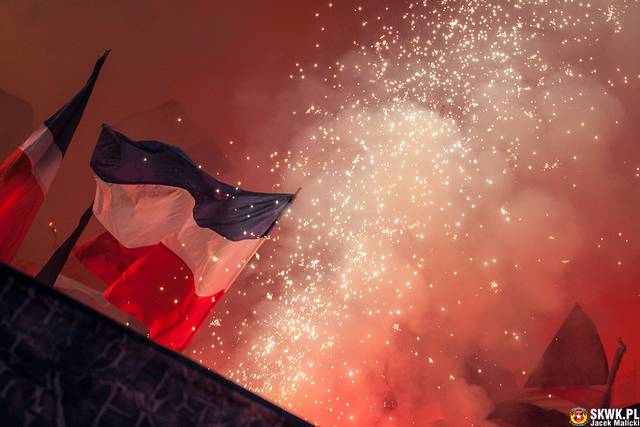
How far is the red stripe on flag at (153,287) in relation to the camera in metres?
4.39

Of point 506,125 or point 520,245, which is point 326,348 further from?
point 506,125

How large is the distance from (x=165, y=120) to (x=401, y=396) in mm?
4959

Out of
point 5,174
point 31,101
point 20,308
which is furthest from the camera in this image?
point 31,101

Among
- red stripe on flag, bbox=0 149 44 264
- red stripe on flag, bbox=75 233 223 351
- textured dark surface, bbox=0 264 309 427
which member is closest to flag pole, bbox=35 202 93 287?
red stripe on flag, bbox=75 233 223 351

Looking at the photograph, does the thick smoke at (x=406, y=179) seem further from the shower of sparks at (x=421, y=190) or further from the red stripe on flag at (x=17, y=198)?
the red stripe on flag at (x=17, y=198)

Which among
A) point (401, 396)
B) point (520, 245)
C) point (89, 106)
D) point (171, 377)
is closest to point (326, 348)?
point (401, 396)

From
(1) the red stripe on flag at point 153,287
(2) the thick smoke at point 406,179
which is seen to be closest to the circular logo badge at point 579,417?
(2) the thick smoke at point 406,179

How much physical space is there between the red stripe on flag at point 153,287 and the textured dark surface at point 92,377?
7.28 ft

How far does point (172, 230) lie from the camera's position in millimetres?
4668

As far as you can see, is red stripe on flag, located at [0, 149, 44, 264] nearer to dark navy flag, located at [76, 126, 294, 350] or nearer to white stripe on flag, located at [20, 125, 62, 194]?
white stripe on flag, located at [20, 125, 62, 194]

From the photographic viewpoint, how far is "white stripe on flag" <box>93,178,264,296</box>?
4539mm

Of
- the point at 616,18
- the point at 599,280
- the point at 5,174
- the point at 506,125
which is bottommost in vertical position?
the point at 5,174

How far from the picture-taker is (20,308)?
1.98 metres

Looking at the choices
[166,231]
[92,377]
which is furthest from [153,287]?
[92,377]
